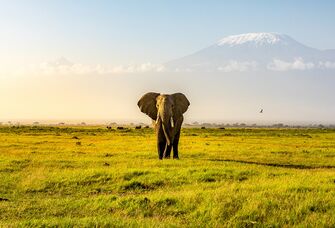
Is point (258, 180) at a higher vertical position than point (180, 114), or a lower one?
lower

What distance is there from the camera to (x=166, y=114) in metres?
29.0

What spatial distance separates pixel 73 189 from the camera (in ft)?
59.2

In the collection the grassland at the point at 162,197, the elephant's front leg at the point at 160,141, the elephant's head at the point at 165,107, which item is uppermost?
the elephant's head at the point at 165,107

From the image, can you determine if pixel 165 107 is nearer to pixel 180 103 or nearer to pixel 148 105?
pixel 180 103

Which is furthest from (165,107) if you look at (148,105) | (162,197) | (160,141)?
(162,197)

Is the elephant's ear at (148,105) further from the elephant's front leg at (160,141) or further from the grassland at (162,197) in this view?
the grassland at (162,197)

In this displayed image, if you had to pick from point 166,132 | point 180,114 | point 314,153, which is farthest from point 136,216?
point 314,153

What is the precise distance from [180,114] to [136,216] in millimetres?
17917

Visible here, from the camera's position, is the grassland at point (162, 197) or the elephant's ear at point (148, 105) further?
the elephant's ear at point (148, 105)

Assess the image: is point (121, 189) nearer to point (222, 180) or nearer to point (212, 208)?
point (222, 180)

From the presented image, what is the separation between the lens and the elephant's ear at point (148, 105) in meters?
32.1

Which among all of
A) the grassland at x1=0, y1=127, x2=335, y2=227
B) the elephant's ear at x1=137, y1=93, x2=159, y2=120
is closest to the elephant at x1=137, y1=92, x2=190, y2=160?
the elephant's ear at x1=137, y1=93, x2=159, y2=120

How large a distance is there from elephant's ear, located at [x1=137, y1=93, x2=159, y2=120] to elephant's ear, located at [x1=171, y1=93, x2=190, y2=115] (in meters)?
1.67

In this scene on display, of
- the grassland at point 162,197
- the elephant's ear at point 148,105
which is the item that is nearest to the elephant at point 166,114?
the elephant's ear at point 148,105
